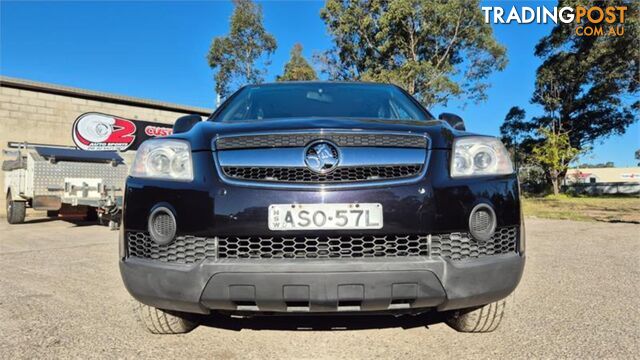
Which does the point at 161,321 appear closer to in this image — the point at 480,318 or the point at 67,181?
the point at 480,318

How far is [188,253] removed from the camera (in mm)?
1851

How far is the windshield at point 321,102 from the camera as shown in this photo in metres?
A: 2.82

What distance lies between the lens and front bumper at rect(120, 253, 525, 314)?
173 centimetres

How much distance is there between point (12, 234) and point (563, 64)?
28337mm

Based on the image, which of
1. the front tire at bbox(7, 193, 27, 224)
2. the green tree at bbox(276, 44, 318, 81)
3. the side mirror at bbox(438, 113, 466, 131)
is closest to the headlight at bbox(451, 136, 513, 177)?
the side mirror at bbox(438, 113, 466, 131)

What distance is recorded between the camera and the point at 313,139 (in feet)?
6.31

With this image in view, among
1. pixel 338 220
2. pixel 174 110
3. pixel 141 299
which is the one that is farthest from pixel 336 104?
pixel 174 110

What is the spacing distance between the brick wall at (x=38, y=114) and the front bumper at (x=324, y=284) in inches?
567

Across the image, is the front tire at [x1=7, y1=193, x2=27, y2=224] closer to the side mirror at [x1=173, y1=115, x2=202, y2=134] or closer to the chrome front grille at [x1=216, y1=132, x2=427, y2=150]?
the side mirror at [x1=173, y1=115, x2=202, y2=134]

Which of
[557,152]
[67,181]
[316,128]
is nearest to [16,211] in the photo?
[67,181]

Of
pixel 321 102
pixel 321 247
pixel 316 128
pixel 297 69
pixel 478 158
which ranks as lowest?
pixel 321 247

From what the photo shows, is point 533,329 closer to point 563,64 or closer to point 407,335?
point 407,335

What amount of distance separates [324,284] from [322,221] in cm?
25

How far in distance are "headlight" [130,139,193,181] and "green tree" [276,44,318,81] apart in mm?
20979
